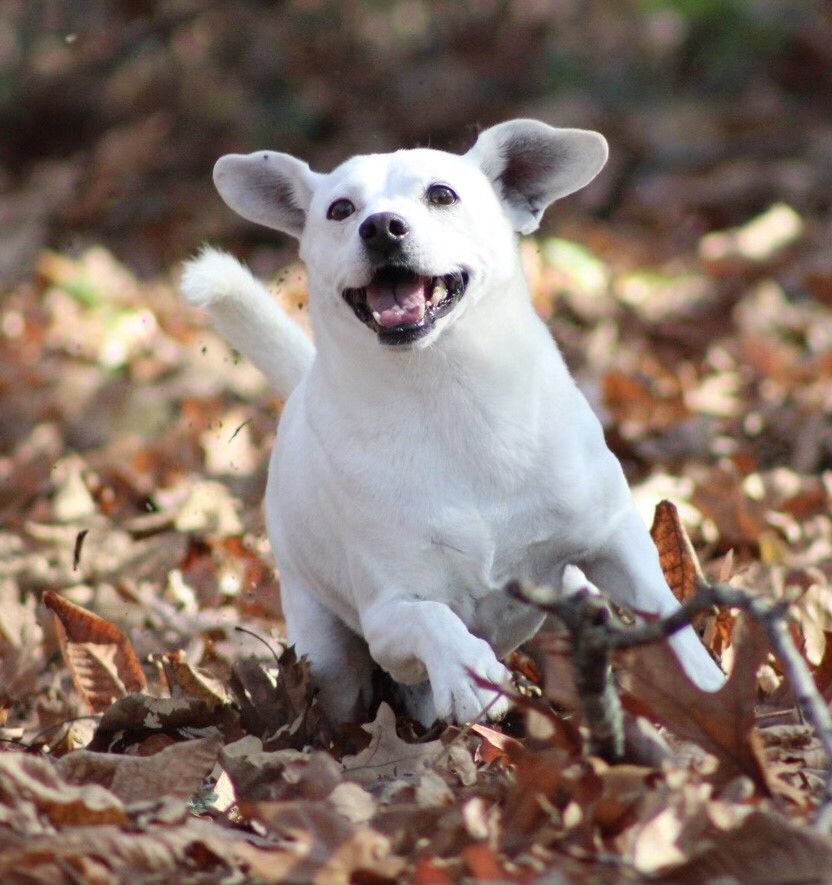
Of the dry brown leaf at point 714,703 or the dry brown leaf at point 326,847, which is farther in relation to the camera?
the dry brown leaf at point 714,703

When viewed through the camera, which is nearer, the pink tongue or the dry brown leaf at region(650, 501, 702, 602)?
the pink tongue

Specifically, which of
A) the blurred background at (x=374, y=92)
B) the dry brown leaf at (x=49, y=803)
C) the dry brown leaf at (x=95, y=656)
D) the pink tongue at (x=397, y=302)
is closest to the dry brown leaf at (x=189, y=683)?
the dry brown leaf at (x=95, y=656)

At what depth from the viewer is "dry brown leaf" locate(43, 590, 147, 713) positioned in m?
3.53

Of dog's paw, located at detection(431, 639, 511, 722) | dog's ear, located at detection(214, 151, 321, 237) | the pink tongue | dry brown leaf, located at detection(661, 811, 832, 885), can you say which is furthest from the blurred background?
dry brown leaf, located at detection(661, 811, 832, 885)

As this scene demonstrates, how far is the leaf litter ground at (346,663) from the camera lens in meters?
2.12

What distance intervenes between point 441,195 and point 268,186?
618mm

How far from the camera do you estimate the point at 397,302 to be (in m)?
3.23

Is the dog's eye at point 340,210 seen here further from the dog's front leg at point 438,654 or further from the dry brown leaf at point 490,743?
the dry brown leaf at point 490,743

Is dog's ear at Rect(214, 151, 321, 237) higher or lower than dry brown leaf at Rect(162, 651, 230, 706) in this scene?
higher

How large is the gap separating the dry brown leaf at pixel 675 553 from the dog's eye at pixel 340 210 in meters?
1.02

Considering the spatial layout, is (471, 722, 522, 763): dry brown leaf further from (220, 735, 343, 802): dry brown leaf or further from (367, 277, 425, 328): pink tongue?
(367, 277, 425, 328): pink tongue

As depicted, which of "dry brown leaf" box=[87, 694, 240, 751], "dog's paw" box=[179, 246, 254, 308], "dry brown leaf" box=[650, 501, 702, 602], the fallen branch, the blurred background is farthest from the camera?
the blurred background

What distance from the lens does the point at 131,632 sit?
419 centimetres

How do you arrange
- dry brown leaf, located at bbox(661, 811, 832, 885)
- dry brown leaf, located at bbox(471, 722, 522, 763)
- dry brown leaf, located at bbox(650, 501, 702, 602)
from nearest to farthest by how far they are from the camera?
dry brown leaf, located at bbox(661, 811, 832, 885)
dry brown leaf, located at bbox(471, 722, 522, 763)
dry brown leaf, located at bbox(650, 501, 702, 602)
